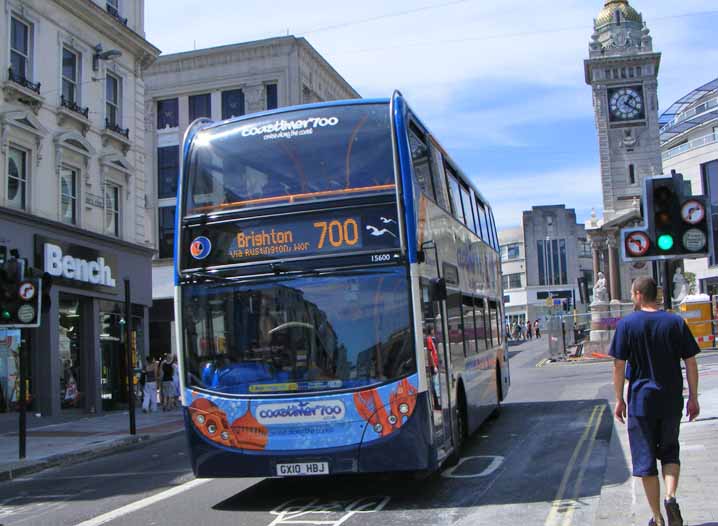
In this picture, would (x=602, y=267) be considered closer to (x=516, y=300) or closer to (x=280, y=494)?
(x=516, y=300)

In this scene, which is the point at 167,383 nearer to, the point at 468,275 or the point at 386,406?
the point at 468,275

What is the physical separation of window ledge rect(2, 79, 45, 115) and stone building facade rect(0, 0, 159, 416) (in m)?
0.03

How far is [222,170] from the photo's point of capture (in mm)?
9086

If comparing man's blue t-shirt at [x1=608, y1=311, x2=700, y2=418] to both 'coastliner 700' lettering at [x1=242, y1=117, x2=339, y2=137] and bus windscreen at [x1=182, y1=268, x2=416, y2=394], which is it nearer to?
bus windscreen at [x1=182, y1=268, x2=416, y2=394]

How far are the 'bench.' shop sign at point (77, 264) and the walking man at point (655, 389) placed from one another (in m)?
17.5

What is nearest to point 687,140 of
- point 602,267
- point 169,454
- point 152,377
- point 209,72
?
point 602,267

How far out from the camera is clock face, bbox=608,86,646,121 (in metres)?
70.6

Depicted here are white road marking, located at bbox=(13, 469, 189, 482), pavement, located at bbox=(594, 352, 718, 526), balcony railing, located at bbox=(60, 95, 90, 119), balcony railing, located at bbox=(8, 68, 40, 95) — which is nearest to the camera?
pavement, located at bbox=(594, 352, 718, 526)

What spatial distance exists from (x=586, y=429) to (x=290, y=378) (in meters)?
7.02

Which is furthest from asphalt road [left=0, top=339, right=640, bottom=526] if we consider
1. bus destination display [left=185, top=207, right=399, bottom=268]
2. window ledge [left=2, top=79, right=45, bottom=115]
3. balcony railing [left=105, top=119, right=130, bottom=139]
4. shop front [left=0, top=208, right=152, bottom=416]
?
balcony railing [left=105, top=119, right=130, bottom=139]

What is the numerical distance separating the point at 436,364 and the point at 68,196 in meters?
16.9

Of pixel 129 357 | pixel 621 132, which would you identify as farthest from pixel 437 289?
pixel 621 132

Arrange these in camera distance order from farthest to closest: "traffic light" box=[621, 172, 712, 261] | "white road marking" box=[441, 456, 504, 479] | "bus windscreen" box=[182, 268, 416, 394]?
1. "traffic light" box=[621, 172, 712, 261]
2. "white road marking" box=[441, 456, 504, 479]
3. "bus windscreen" box=[182, 268, 416, 394]

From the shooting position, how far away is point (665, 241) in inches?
396
